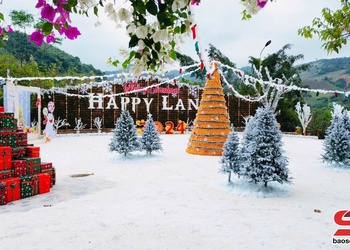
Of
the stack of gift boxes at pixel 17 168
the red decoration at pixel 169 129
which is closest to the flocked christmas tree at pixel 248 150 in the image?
the stack of gift boxes at pixel 17 168

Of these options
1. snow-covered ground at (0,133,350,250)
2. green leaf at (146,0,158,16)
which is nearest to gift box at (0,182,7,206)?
snow-covered ground at (0,133,350,250)

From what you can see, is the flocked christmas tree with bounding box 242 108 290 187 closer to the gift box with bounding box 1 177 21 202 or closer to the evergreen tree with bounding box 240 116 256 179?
the evergreen tree with bounding box 240 116 256 179

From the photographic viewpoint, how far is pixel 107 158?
1001cm

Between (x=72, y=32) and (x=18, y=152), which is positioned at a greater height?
(x=72, y=32)

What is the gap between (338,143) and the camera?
28.2 ft

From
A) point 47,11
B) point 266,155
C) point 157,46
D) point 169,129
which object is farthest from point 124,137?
point 169,129

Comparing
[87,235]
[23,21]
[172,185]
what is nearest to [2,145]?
[87,235]

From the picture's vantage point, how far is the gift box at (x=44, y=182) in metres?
5.81

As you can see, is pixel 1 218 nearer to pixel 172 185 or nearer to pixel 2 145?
pixel 2 145

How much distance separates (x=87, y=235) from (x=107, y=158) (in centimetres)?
630

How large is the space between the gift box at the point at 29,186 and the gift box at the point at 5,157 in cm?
35

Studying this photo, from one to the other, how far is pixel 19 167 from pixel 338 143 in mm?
8140

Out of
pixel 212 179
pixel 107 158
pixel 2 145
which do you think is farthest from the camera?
pixel 107 158

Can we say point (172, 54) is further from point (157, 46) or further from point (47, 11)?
point (47, 11)
